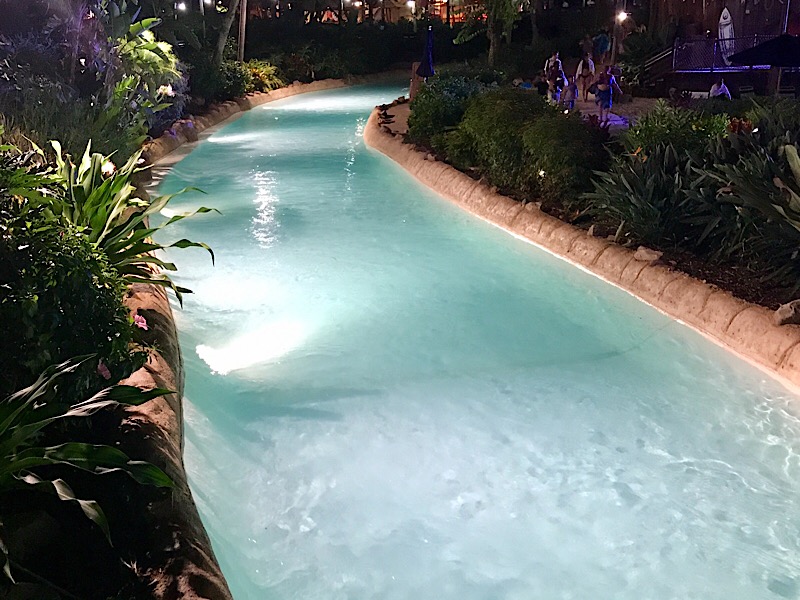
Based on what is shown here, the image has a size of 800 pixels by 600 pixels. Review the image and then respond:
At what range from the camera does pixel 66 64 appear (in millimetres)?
12094

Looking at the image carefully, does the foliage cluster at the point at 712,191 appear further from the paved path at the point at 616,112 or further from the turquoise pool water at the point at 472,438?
the paved path at the point at 616,112

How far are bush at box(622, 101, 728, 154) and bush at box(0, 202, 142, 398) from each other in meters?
5.89

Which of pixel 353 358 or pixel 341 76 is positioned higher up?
pixel 341 76

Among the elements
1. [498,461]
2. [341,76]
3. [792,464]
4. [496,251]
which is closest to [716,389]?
[792,464]

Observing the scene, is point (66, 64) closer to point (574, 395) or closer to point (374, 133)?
point (374, 133)

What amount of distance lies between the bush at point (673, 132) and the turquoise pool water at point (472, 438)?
1598mm

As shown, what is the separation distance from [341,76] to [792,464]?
27880 mm

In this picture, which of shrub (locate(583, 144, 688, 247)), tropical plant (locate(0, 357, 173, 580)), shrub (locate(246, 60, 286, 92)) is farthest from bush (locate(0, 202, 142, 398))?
shrub (locate(246, 60, 286, 92))

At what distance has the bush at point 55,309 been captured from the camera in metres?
3.12

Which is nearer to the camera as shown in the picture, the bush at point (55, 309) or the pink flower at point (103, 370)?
the bush at point (55, 309)

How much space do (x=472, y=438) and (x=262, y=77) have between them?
2258 centimetres

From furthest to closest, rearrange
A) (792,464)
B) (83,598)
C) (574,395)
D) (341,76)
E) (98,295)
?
1. (341,76)
2. (574,395)
3. (792,464)
4. (98,295)
5. (83,598)

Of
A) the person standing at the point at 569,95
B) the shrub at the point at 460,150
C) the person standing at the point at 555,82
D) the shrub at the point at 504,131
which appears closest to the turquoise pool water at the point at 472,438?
the shrub at the point at 504,131

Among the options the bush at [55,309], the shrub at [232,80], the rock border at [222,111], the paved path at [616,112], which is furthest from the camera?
the shrub at [232,80]
